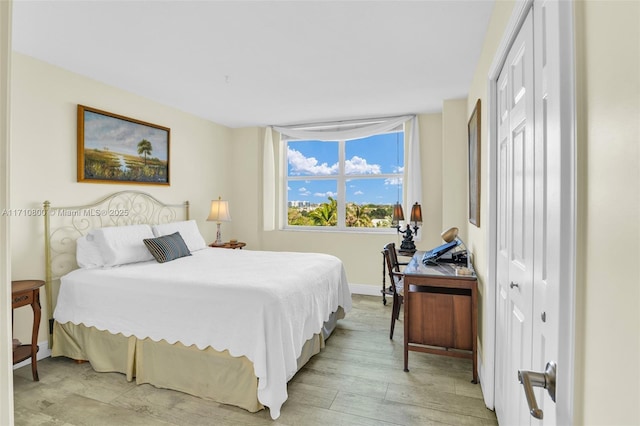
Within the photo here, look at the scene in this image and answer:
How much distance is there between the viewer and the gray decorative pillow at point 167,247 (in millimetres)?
3279

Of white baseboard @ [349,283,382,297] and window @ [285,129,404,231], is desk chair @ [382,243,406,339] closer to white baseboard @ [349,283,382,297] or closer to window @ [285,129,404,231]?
white baseboard @ [349,283,382,297]

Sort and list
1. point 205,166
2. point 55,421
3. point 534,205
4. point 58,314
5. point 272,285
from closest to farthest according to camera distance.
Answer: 1. point 534,205
2. point 55,421
3. point 272,285
4. point 58,314
5. point 205,166

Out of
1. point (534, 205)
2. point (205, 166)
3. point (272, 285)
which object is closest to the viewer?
point (534, 205)

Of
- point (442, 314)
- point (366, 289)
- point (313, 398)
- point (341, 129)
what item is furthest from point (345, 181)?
point (313, 398)

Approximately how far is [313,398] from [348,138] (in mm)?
3462

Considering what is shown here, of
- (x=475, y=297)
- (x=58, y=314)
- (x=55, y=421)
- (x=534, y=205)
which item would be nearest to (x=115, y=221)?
(x=58, y=314)

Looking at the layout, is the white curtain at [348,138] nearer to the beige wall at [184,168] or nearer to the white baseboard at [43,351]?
the beige wall at [184,168]

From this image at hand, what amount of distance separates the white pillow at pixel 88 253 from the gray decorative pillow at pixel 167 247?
40 cm

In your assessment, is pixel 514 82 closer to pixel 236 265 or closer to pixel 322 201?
pixel 236 265

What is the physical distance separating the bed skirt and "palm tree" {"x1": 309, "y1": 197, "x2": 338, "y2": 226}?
8.03ft

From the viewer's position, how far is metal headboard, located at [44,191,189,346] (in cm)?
297

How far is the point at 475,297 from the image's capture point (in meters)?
2.48

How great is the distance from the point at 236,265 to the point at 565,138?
9.20 ft

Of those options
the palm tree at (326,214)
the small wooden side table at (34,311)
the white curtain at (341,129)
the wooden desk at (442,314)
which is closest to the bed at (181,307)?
the small wooden side table at (34,311)
